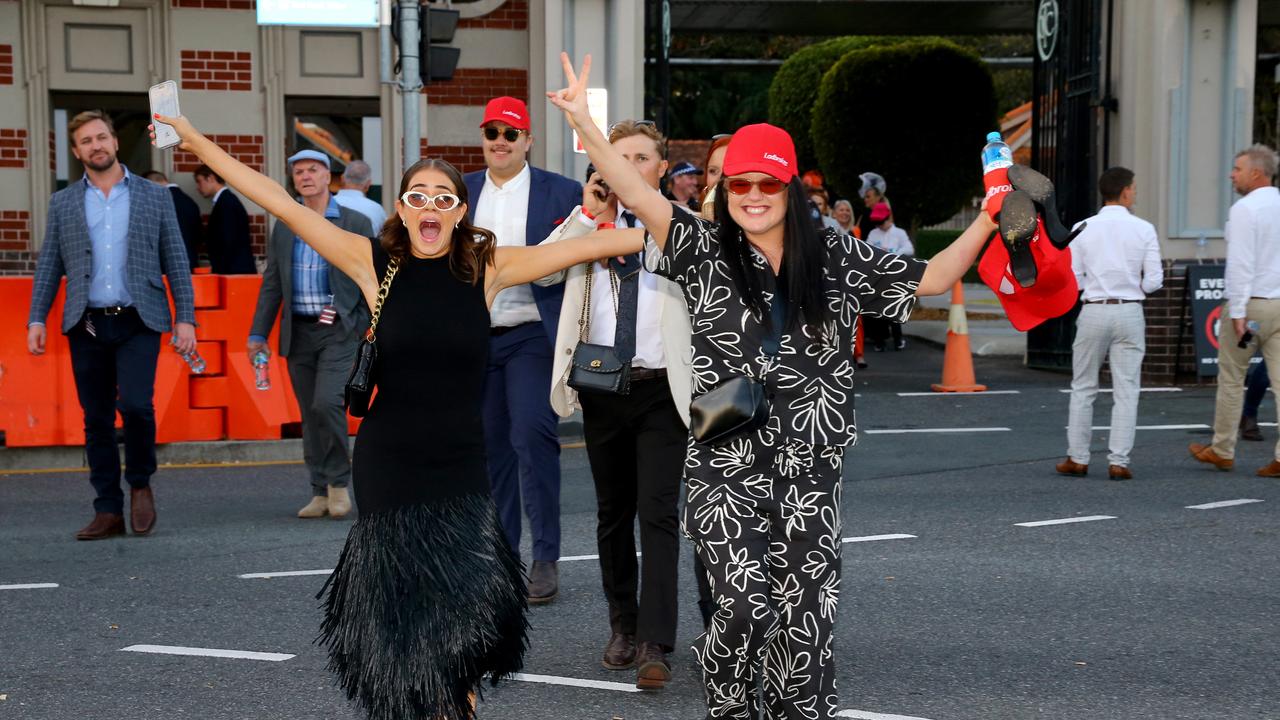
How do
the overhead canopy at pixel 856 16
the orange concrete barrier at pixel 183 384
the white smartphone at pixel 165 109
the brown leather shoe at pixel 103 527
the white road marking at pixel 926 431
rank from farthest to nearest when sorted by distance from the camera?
the overhead canopy at pixel 856 16
the white road marking at pixel 926 431
the orange concrete barrier at pixel 183 384
the brown leather shoe at pixel 103 527
the white smartphone at pixel 165 109

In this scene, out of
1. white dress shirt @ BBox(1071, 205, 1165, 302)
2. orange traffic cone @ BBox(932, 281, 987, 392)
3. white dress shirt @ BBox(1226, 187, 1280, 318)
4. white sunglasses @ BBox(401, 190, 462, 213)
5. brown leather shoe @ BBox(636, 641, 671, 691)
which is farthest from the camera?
orange traffic cone @ BBox(932, 281, 987, 392)

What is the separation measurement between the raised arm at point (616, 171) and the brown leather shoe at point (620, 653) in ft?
6.02

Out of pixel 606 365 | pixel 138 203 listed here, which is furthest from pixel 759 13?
pixel 606 365

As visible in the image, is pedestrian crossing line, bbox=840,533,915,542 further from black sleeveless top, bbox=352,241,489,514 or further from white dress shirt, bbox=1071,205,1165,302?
black sleeveless top, bbox=352,241,489,514

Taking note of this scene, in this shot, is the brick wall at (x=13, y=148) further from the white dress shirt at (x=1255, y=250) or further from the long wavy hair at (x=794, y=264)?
the long wavy hair at (x=794, y=264)

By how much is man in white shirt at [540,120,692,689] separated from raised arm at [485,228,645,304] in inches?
22.4

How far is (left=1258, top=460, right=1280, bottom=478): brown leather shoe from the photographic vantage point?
10016 mm

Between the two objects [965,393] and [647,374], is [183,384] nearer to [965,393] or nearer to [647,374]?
[647,374]

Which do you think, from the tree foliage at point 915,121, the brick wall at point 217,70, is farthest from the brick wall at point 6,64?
the tree foliage at point 915,121

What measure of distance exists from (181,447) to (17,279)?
1568 millimetres

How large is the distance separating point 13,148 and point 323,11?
4663 millimetres

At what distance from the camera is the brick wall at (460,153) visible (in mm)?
15859

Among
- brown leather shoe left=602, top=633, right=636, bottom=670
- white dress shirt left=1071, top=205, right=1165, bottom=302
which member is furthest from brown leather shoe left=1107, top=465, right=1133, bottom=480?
brown leather shoe left=602, top=633, right=636, bottom=670

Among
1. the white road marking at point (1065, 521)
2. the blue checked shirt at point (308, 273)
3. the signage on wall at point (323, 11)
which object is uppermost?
the signage on wall at point (323, 11)
